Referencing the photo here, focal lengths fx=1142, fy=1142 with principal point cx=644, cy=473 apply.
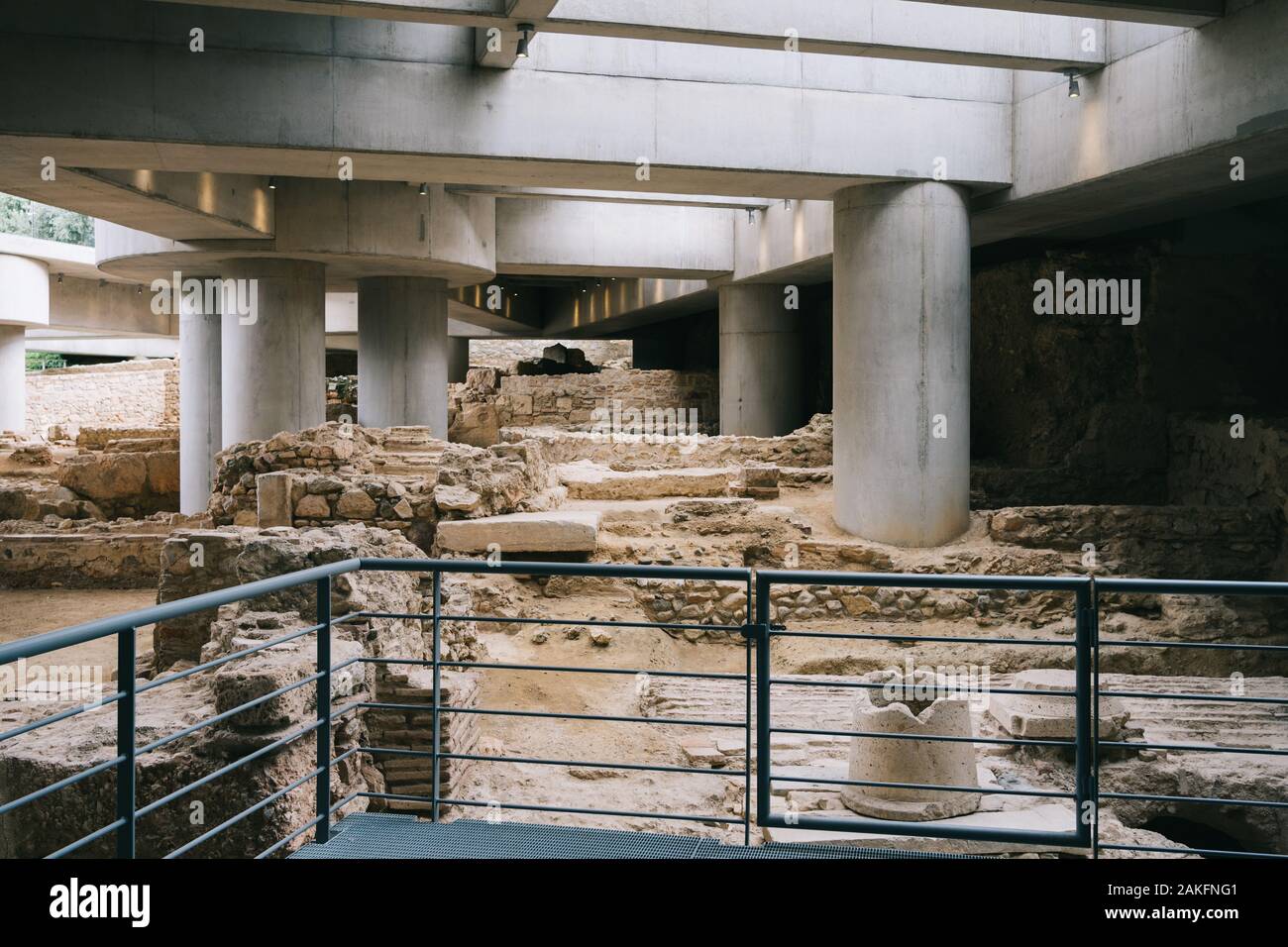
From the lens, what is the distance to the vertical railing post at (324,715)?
399 cm

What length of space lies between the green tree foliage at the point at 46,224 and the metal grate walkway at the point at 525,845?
47.4m

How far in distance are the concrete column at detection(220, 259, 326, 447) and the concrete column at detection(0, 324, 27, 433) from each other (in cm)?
1259

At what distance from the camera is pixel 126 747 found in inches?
120

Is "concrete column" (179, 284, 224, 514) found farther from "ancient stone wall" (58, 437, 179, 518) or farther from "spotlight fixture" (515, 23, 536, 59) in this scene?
"spotlight fixture" (515, 23, 536, 59)

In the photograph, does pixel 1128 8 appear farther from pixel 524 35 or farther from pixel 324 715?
pixel 324 715

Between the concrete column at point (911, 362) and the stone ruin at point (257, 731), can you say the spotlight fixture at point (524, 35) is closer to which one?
the concrete column at point (911, 362)

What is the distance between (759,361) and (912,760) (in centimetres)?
1378

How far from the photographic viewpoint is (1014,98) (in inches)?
463

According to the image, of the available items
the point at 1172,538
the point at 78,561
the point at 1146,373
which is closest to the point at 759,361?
the point at 1146,373

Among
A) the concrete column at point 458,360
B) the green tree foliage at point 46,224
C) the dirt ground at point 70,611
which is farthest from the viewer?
the green tree foliage at point 46,224

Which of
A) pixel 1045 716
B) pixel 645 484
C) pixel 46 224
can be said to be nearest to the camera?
pixel 1045 716

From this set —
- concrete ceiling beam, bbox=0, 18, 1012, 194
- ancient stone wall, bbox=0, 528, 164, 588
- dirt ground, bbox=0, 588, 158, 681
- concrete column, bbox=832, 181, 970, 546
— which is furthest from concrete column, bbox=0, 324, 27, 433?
concrete column, bbox=832, 181, 970, 546

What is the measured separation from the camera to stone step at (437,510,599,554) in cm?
1063

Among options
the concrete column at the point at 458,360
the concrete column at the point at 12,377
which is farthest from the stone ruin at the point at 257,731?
the concrete column at the point at 458,360
